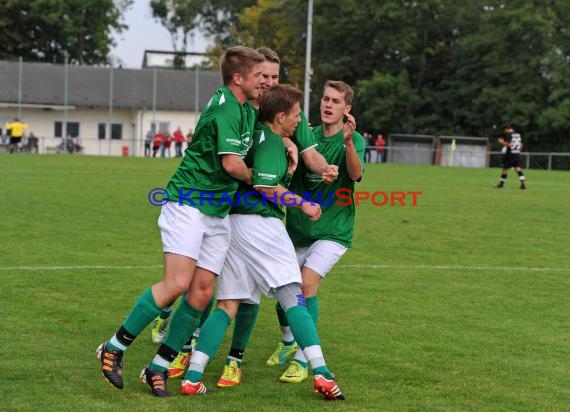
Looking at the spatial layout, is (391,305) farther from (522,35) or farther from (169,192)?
(522,35)

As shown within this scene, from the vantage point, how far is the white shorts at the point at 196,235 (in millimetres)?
5656

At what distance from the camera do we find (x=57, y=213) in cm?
1636

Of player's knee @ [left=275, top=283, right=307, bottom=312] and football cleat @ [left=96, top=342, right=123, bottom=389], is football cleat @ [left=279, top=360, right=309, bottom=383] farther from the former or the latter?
football cleat @ [left=96, top=342, right=123, bottom=389]

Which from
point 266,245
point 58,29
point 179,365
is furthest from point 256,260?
point 58,29

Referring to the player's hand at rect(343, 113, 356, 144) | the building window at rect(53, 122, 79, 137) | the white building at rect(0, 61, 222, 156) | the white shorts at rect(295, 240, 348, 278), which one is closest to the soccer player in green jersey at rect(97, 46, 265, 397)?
the player's hand at rect(343, 113, 356, 144)

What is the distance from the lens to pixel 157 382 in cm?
566

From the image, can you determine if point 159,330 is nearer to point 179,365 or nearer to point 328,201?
point 179,365

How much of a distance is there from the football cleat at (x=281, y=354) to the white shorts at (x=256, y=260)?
0.78 meters

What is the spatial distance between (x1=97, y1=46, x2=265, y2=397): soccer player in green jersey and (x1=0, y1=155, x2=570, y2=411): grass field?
329mm

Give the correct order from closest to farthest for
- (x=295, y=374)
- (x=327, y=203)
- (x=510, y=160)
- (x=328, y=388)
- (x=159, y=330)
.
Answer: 1. (x=328, y=388)
2. (x=295, y=374)
3. (x=327, y=203)
4. (x=159, y=330)
5. (x=510, y=160)

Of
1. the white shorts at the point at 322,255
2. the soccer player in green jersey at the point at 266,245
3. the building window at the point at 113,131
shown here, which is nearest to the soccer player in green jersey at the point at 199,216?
A: the soccer player in green jersey at the point at 266,245

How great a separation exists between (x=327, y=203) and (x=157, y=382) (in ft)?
5.96

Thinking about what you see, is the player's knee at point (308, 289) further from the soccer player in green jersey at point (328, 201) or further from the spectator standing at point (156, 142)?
the spectator standing at point (156, 142)

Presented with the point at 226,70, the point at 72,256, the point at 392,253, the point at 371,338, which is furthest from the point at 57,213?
the point at 226,70
